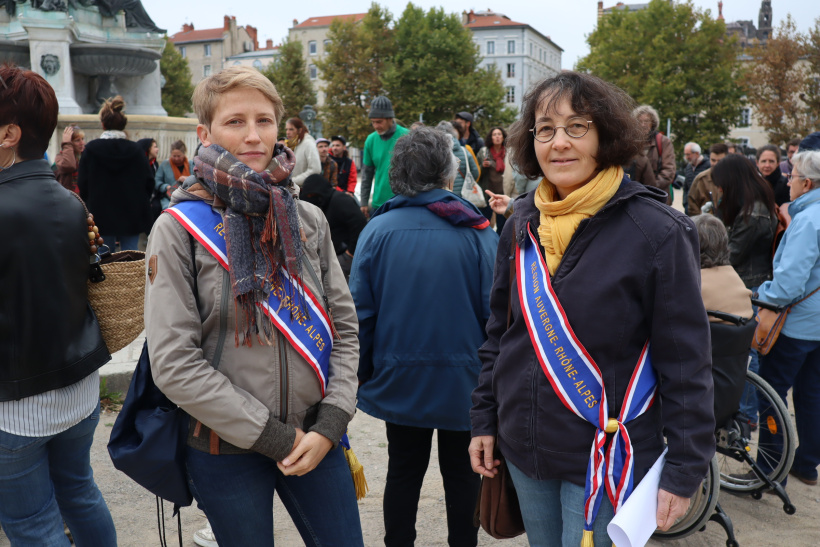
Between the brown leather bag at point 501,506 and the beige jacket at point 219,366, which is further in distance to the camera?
the brown leather bag at point 501,506

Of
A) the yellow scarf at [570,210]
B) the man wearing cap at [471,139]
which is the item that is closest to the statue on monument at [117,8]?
the man wearing cap at [471,139]

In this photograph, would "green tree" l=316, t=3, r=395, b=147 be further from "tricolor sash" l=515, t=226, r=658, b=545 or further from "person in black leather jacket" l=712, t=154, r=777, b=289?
"tricolor sash" l=515, t=226, r=658, b=545

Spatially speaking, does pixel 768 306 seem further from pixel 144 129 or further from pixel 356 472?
pixel 144 129

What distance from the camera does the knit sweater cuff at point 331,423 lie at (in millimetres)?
2197

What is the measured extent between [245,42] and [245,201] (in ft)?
330

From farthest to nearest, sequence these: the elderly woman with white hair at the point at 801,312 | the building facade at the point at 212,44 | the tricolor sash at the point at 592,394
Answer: the building facade at the point at 212,44 → the elderly woman with white hair at the point at 801,312 → the tricolor sash at the point at 592,394

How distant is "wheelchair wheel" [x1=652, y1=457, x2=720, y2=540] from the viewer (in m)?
3.57

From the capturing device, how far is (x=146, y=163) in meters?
7.77

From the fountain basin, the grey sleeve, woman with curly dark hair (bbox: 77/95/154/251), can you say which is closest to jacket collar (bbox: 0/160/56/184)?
woman with curly dark hair (bbox: 77/95/154/251)

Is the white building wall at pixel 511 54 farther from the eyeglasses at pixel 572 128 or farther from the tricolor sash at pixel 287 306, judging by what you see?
the tricolor sash at pixel 287 306

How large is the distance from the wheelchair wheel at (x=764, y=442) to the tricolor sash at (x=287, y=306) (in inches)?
109

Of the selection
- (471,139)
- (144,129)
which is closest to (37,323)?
(471,139)

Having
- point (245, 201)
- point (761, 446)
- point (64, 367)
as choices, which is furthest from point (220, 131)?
point (761, 446)

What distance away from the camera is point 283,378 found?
2.16 meters
